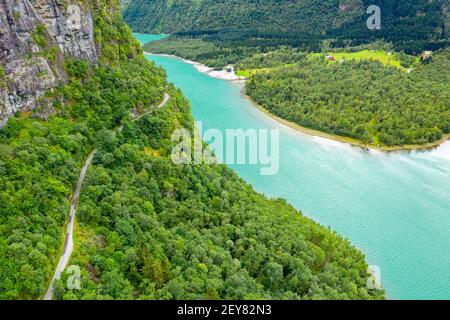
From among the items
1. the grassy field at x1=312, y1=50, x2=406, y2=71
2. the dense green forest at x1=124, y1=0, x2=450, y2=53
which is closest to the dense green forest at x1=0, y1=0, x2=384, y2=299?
the grassy field at x1=312, y1=50, x2=406, y2=71

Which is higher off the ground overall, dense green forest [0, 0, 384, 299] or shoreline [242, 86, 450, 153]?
dense green forest [0, 0, 384, 299]

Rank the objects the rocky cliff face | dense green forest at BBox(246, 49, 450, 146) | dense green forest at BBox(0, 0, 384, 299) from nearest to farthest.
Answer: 1. dense green forest at BBox(0, 0, 384, 299)
2. the rocky cliff face
3. dense green forest at BBox(246, 49, 450, 146)

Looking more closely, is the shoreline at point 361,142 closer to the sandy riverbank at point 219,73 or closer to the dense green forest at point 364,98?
the dense green forest at point 364,98

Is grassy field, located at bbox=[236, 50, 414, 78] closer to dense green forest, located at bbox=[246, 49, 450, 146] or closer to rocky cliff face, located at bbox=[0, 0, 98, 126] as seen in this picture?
dense green forest, located at bbox=[246, 49, 450, 146]

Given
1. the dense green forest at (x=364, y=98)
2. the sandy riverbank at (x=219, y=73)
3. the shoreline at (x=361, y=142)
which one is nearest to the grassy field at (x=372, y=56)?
the dense green forest at (x=364, y=98)

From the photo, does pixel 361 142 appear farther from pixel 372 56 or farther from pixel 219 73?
pixel 219 73

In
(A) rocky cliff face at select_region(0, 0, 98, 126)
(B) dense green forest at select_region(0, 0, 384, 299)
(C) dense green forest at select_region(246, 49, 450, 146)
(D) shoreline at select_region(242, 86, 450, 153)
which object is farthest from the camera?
(C) dense green forest at select_region(246, 49, 450, 146)

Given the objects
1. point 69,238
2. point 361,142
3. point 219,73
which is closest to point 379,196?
point 361,142
